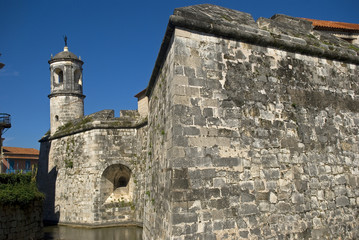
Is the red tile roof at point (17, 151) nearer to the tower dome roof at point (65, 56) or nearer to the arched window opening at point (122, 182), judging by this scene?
the tower dome roof at point (65, 56)

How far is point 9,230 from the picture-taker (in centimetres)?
966

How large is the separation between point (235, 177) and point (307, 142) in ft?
5.83

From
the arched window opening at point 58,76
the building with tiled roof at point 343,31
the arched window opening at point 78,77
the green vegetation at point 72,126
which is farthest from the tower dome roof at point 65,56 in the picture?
the building with tiled roof at point 343,31

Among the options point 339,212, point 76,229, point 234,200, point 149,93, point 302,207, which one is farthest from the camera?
point 76,229

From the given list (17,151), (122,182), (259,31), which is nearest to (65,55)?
(122,182)

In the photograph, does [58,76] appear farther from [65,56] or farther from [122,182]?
[122,182]

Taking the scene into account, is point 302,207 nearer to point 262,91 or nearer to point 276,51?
point 262,91

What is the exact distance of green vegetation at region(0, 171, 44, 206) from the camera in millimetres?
9692

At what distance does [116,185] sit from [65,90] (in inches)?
268

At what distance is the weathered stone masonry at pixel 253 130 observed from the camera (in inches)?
202

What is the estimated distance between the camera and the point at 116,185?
1516cm

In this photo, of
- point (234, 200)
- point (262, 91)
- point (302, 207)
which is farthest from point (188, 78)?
point (302, 207)

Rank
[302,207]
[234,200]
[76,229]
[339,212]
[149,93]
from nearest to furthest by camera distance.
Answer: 1. [234,200]
2. [302,207]
3. [339,212]
4. [149,93]
5. [76,229]

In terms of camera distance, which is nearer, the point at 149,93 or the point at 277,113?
the point at 277,113
